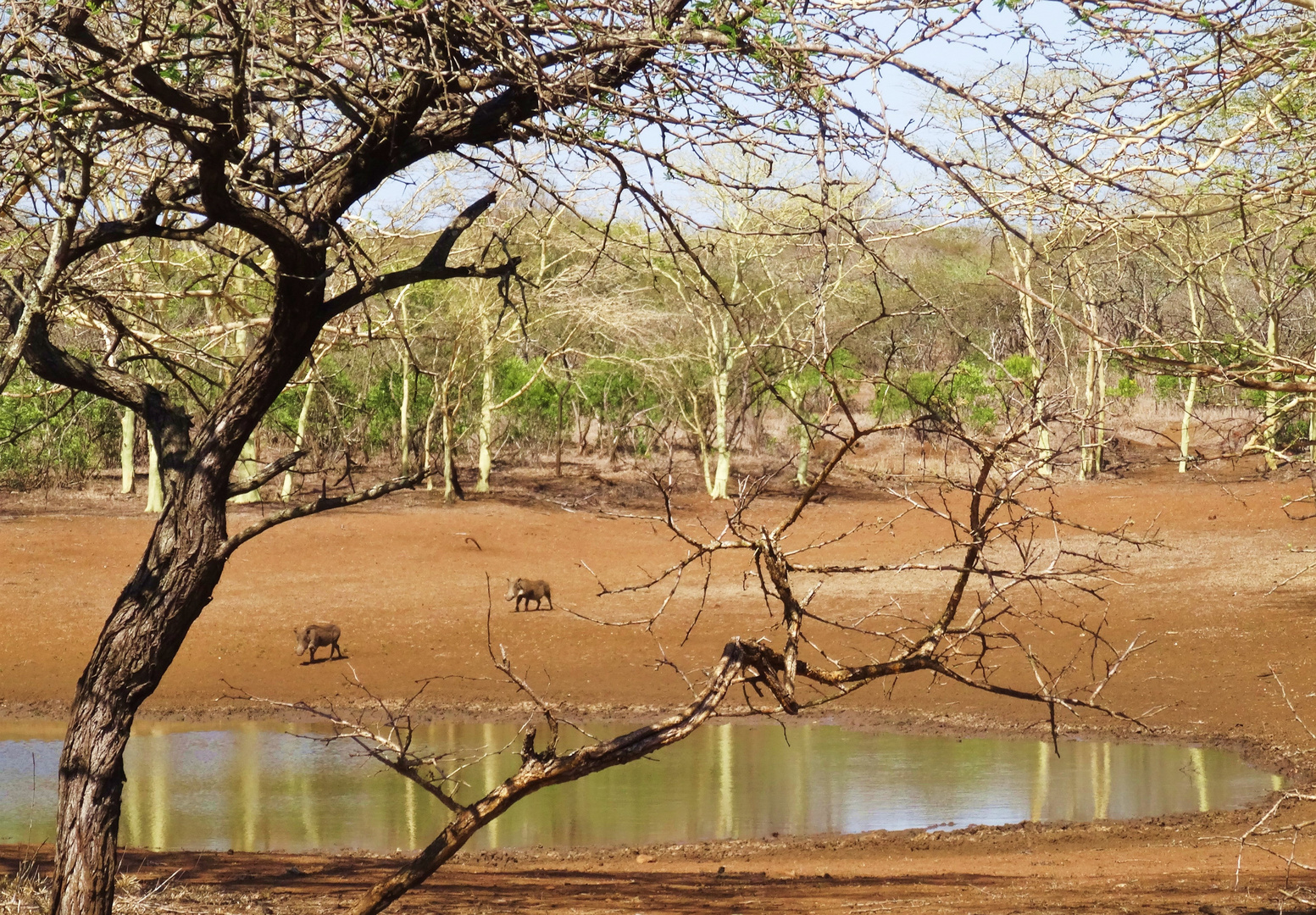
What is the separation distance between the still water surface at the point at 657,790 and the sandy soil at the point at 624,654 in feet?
2.00

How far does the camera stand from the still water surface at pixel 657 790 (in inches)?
371

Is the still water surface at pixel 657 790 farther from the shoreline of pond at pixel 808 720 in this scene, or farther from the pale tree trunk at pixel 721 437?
A: the pale tree trunk at pixel 721 437

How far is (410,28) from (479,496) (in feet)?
71.0

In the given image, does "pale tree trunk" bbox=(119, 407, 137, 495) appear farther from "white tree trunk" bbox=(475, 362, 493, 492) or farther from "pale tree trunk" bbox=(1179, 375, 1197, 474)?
"pale tree trunk" bbox=(1179, 375, 1197, 474)

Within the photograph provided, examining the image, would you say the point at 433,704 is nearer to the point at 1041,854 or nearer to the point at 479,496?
the point at 1041,854

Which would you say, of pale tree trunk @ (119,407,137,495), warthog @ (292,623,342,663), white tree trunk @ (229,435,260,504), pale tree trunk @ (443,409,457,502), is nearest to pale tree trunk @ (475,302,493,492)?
pale tree trunk @ (443,409,457,502)

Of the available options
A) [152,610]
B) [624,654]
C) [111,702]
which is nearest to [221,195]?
[152,610]

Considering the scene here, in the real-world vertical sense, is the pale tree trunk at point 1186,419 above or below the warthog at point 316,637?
above

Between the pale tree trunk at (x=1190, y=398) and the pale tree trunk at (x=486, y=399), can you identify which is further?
the pale tree trunk at (x=486, y=399)

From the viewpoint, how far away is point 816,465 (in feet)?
104

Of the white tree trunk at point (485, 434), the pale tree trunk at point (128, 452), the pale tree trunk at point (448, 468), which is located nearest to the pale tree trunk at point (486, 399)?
the white tree trunk at point (485, 434)

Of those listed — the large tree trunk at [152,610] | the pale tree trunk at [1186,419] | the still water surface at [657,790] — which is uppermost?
the pale tree trunk at [1186,419]

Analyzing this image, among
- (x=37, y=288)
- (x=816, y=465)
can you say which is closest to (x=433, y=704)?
(x=37, y=288)

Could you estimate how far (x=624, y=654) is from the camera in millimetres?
15180
